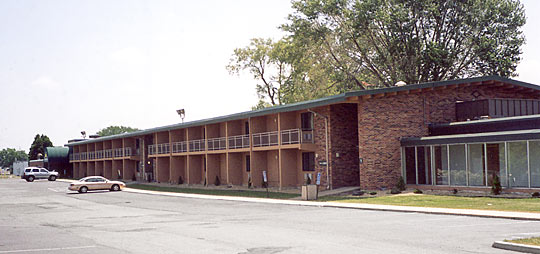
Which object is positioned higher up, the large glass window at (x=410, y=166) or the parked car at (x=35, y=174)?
the large glass window at (x=410, y=166)

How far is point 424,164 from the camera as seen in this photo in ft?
102

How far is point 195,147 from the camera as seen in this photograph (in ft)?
168

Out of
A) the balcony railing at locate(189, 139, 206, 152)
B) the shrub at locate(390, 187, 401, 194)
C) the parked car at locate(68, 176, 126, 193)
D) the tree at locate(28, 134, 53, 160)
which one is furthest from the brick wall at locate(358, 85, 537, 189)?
the tree at locate(28, 134, 53, 160)

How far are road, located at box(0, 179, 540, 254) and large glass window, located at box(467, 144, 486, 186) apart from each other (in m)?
8.49

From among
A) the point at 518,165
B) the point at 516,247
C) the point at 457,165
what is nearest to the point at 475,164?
the point at 457,165

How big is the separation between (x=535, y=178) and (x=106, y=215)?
19086 millimetres

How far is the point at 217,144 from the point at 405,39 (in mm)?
18439

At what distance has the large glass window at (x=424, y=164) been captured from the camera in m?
30.7

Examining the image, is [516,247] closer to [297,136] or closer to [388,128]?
[388,128]

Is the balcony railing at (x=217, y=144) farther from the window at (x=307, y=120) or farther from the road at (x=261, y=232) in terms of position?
the road at (x=261, y=232)

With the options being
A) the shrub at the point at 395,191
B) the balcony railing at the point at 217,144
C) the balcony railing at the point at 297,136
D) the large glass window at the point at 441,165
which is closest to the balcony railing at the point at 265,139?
the balcony railing at the point at 297,136

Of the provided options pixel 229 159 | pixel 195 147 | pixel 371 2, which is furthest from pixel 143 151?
pixel 371 2

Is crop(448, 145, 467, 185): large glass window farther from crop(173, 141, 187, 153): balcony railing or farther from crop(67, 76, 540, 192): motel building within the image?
crop(173, 141, 187, 153): balcony railing

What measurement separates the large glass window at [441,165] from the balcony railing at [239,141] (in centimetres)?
1714
